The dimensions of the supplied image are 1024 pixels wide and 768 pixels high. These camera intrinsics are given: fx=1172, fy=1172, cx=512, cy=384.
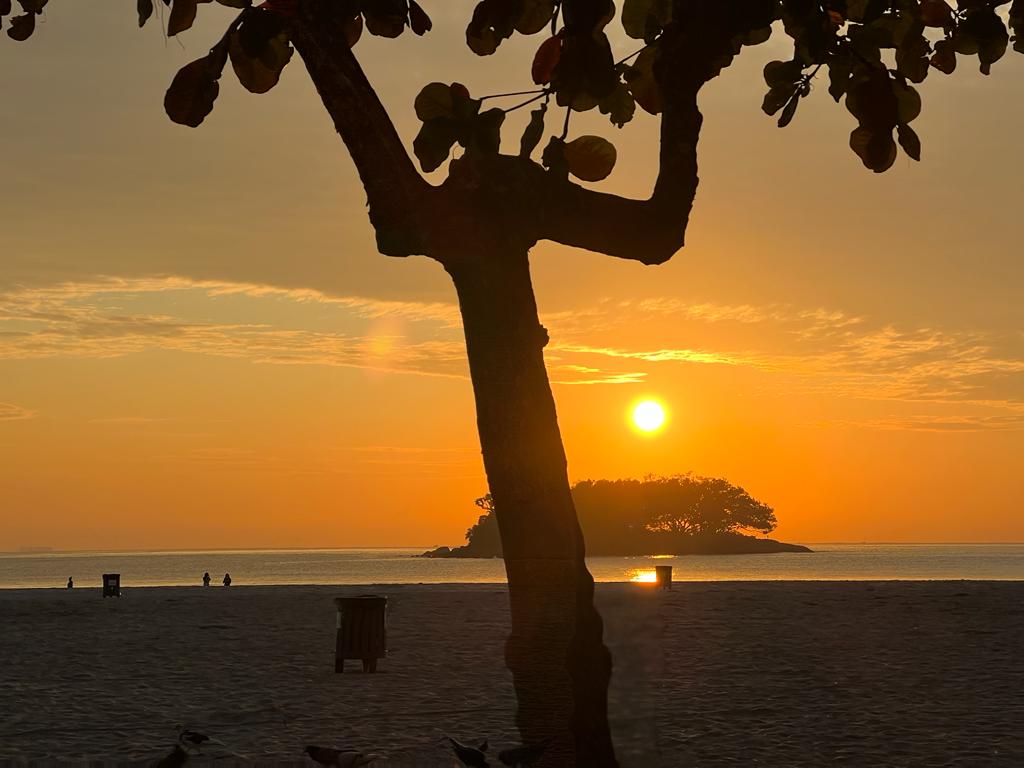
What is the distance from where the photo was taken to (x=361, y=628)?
624 inches

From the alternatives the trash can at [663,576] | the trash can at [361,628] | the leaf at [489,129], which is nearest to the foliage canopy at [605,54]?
the leaf at [489,129]

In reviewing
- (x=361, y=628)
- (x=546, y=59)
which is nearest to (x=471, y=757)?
(x=546, y=59)

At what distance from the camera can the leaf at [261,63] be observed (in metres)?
5.29

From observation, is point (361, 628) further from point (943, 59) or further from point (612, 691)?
point (943, 59)

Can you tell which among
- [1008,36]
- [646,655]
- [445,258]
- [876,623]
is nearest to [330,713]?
[646,655]

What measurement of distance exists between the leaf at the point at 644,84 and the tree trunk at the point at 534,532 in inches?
76.5

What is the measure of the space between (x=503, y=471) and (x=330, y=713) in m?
8.00

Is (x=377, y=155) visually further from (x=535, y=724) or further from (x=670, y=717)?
(x=670, y=717)

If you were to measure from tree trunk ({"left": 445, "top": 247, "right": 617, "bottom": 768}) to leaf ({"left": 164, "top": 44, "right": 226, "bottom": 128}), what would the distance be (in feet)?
4.29

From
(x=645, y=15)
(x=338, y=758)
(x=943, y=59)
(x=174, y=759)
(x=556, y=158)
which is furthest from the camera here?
(x=174, y=759)

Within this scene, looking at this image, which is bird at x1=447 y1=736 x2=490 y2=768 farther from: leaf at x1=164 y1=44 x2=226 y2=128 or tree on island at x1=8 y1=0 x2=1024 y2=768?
leaf at x1=164 y1=44 x2=226 y2=128

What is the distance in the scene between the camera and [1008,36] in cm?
583

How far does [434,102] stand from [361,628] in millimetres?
11707

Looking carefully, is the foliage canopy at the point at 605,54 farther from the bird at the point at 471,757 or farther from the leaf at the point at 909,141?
the bird at the point at 471,757
